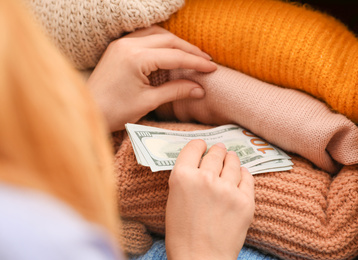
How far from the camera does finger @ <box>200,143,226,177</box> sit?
717 millimetres

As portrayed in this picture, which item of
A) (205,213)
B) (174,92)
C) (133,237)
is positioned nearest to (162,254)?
(133,237)

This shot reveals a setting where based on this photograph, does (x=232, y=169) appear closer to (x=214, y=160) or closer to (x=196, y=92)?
(x=214, y=160)

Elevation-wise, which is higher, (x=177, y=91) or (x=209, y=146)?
(x=177, y=91)

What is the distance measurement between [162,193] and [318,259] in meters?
0.37

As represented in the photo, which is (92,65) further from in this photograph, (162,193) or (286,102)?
(286,102)

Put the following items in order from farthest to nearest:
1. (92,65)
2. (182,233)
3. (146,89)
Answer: (92,65)
(146,89)
(182,233)

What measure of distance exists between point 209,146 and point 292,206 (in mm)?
227

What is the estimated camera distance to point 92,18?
0.86 m

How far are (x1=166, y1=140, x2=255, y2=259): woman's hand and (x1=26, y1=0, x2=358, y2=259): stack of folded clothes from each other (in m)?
0.12

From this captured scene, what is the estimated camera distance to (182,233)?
664mm

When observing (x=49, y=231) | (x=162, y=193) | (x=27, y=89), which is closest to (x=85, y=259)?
(x=49, y=231)

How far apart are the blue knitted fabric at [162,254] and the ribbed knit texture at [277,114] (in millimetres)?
250

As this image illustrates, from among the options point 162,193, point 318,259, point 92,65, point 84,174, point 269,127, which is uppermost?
point 84,174

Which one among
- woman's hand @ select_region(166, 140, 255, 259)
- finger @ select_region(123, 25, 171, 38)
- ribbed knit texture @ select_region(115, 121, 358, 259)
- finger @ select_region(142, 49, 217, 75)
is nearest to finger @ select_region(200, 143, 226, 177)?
woman's hand @ select_region(166, 140, 255, 259)
